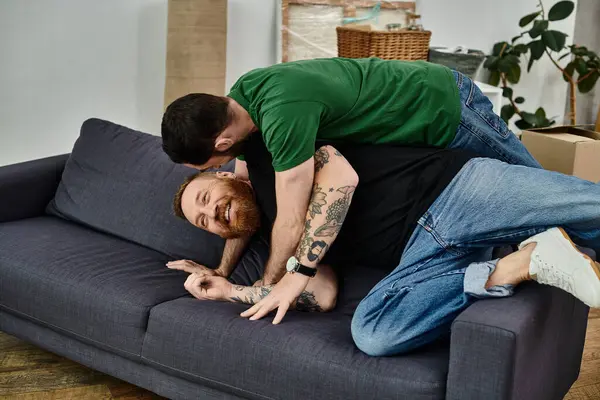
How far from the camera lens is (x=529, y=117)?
4.86 meters

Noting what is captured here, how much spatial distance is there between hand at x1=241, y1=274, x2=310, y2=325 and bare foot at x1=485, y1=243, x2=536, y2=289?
1.73 ft

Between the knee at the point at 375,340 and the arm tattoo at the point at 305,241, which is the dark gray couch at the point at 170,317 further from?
the arm tattoo at the point at 305,241

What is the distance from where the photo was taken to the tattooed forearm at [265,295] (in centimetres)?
229

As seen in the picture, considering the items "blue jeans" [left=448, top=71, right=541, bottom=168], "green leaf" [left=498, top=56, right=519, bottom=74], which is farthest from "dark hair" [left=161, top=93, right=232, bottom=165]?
"green leaf" [left=498, top=56, right=519, bottom=74]

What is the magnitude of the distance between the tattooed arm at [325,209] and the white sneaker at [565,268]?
54 centimetres

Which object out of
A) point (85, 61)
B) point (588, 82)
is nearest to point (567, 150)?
point (588, 82)

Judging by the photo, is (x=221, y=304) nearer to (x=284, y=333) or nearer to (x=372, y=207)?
(x=284, y=333)

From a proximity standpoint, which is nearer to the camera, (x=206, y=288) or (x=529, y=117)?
(x=206, y=288)

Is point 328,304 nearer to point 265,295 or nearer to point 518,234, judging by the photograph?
point 265,295

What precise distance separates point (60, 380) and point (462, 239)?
1.44 metres

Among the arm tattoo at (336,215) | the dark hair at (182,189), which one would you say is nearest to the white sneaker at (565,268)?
the arm tattoo at (336,215)

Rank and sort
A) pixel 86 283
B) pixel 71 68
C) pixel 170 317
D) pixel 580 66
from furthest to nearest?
pixel 580 66 < pixel 71 68 < pixel 86 283 < pixel 170 317

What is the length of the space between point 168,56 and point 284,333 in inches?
90.4

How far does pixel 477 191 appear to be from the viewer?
204cm
